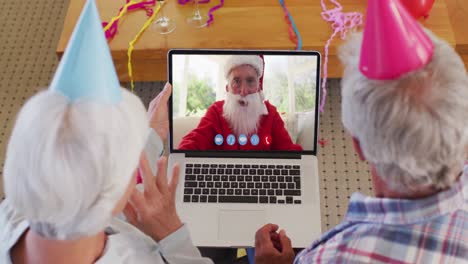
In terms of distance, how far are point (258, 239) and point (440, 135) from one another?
56cm

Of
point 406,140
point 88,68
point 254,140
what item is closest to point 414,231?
point 406,140

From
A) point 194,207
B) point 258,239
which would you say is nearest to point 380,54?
point 258,239

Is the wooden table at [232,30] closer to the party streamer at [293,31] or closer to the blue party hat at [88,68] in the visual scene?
the party streamer at [293,31]

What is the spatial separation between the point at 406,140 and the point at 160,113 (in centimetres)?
71

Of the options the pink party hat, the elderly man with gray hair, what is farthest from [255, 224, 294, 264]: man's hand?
the pink party hat

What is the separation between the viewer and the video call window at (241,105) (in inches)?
53.0

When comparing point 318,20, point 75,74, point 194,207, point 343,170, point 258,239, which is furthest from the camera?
point 343,170

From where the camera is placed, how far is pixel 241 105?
137 cm

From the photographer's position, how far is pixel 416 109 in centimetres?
Result: 71

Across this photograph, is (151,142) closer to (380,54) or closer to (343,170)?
(380,54)

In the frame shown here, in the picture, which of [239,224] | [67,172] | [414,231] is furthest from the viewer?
[239,224]

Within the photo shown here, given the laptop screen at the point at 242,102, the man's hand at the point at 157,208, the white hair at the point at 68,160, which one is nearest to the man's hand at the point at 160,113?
the laptop screen at the point at 242,102

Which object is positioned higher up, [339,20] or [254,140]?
[339,20]

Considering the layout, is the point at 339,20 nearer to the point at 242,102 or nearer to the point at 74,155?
the point at 242,102
